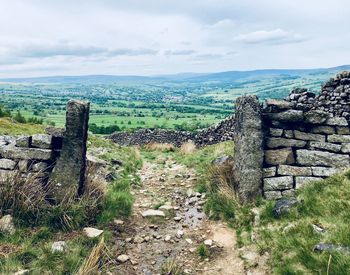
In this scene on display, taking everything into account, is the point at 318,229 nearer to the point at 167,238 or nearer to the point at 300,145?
the point at 167,238

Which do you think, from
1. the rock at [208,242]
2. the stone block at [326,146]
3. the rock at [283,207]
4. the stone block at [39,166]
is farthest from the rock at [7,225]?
the stone block at [326,146]

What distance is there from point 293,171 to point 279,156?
483 mm

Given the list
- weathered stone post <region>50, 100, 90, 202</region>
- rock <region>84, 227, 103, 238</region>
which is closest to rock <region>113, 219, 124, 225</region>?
rock <region>84, 227, 103, 238</region>

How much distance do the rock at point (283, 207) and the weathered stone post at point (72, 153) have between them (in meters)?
4.33

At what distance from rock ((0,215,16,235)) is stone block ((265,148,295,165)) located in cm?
587

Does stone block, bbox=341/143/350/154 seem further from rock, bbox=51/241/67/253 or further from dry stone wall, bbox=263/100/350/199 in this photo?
rock, bbox=51/241/67/253

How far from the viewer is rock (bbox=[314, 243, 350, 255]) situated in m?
5.71

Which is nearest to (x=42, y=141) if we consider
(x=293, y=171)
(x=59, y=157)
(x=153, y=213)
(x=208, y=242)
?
(x=59, y=157)

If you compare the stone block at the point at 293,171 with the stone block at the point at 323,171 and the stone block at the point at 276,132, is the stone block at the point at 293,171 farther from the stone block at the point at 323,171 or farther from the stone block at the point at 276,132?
the stone block at the point at 276,132

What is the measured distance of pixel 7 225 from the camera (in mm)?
7391

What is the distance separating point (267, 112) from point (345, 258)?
15.3ft

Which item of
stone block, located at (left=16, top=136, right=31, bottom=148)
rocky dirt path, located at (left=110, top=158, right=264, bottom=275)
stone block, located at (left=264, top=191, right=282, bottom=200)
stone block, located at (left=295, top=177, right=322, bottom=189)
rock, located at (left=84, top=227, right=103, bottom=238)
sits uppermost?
stone block, located at (left=16, top=136, right=31, bottom=148)

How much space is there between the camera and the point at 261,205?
28.1 ft

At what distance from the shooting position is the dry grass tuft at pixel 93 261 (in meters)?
6.08
